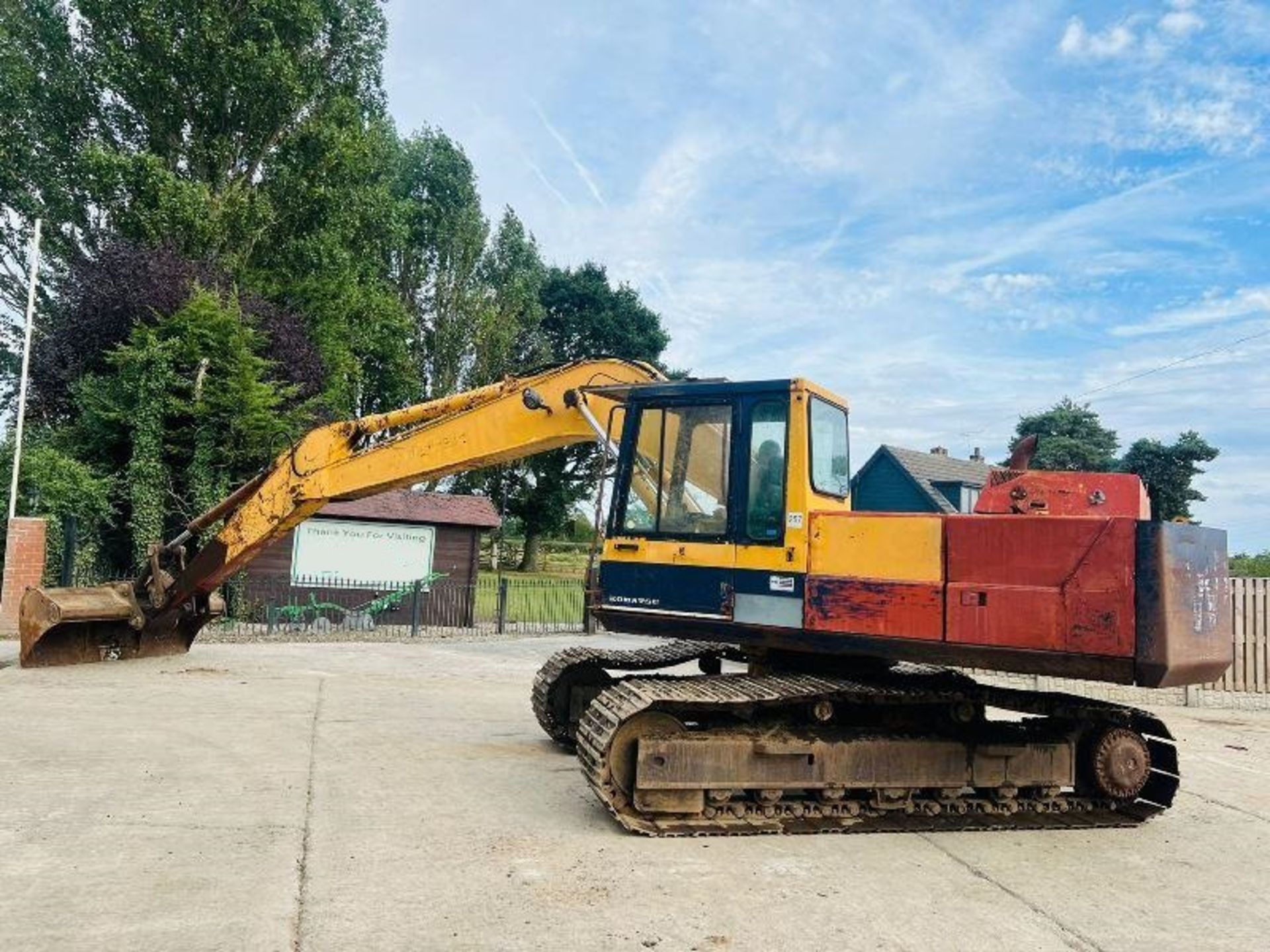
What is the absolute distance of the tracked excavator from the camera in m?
5.44

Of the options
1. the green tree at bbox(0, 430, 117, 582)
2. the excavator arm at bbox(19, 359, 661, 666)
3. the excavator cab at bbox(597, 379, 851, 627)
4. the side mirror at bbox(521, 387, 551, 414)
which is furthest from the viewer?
the green tree at bbox(0, 430, 117, 582)

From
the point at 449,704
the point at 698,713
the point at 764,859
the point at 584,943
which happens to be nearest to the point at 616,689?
the point at 698,713

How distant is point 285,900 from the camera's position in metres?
4.21

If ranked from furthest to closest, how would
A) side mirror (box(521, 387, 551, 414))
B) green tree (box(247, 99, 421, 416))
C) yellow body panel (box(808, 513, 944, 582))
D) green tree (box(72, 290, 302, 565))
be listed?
green tree (box(247, 99, 421, 416)), green tree (box(72, 290, 302, 565)), side mirror (box(521, 387, 551, 414)), yellow body panel (box(808, 513, 944, 582))

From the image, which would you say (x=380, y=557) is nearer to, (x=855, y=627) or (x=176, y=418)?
(x=176, y=418)

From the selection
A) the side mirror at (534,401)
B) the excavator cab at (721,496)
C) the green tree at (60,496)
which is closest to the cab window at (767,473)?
the excavator cab at (721,496)

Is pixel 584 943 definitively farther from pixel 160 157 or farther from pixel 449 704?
pixel 160 157

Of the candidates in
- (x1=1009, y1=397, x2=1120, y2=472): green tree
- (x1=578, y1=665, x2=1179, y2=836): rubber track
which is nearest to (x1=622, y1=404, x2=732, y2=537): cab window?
(x1=578, y1=665, x2=1179, y2=836): rubber track

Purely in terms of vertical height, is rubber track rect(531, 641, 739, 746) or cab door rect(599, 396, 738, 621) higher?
cab door rect(599, 396, 738, 621)

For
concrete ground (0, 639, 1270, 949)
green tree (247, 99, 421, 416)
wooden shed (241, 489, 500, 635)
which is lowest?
concrete ground (0, 639, 1270, 949)

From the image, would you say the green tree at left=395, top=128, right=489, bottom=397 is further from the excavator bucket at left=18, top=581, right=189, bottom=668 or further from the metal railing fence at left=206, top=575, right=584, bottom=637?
the excavator bucket at left=18, top=581, right=189, bottom=668

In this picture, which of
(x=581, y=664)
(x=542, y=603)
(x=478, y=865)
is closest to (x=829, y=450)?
(x=581, y=664)

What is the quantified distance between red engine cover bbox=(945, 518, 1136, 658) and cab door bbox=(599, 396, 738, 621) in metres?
1.42

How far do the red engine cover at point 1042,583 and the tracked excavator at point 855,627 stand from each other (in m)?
0.01
